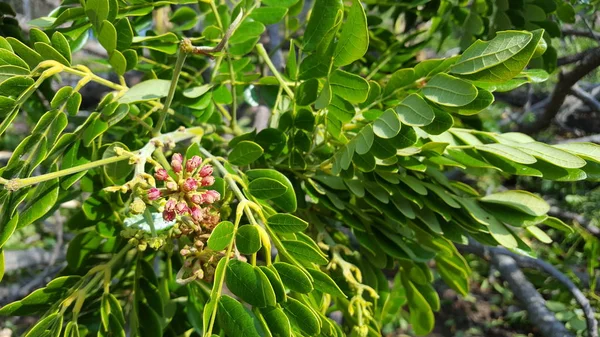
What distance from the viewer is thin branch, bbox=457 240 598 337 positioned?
977 millimetres

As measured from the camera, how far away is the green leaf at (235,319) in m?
0.47

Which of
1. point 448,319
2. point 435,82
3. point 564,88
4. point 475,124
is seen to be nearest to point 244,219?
point 435,82

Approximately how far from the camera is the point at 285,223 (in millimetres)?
524

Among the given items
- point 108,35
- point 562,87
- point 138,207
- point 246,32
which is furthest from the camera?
point 562,87

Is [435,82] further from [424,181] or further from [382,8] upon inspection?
[382,8]

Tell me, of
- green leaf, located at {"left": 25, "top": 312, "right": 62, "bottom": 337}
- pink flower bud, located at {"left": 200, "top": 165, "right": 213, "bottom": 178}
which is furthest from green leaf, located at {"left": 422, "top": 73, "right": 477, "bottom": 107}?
green leaf, located at {"left": 25, "top": 312, "right": 62, "bottom": 337}

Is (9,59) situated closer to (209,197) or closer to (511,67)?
(209,197)

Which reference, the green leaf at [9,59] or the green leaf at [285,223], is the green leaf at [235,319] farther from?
the green leaf at [9,59]

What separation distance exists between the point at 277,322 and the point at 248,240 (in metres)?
0.08

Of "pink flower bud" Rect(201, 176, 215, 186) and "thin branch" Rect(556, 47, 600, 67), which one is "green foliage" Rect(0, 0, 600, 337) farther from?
"thin branch" Rect(556, 47, 600, 67)

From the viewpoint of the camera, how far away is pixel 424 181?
2.17ft

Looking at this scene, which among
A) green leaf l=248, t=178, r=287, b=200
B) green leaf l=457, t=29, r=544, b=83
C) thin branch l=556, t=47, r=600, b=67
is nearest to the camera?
green leaf l=457, t=29, r=544, b=83

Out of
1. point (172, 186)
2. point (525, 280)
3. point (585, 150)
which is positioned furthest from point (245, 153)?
point (525, 280)

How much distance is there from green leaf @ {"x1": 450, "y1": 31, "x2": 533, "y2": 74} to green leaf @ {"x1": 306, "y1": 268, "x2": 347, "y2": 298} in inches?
9.2
